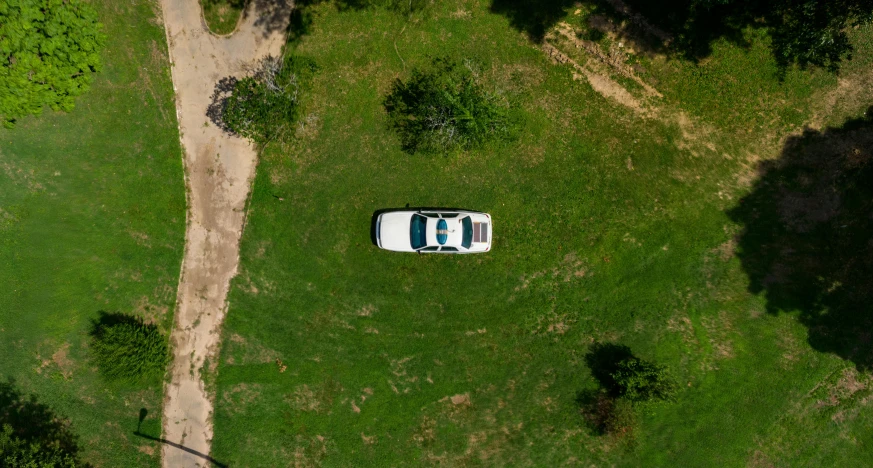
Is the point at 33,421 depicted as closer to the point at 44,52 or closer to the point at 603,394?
the point at 44,52

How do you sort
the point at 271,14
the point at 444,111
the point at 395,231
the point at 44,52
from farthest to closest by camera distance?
1. the point at 271,14
2. the point at 395,231
3. the point at 444,111
4. the point at 44,52

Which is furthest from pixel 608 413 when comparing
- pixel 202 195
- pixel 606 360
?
pixel 202 195

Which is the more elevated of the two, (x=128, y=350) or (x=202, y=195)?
(x=202, y=195)

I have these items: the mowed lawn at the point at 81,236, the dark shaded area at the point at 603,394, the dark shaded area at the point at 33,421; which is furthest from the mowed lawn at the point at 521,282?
the dark shaded area at the point at 33,421

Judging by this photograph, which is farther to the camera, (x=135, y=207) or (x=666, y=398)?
(x=135, y=207)

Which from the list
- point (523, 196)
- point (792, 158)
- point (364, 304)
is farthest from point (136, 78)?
point (792, 158)

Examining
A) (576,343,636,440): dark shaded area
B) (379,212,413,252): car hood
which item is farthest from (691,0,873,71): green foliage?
(379,212,413,252): car hood

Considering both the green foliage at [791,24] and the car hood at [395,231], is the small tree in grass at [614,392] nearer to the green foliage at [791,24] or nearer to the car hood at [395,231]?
the car hood at [395,231]

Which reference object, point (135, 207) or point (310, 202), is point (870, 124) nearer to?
point (310, 202)
